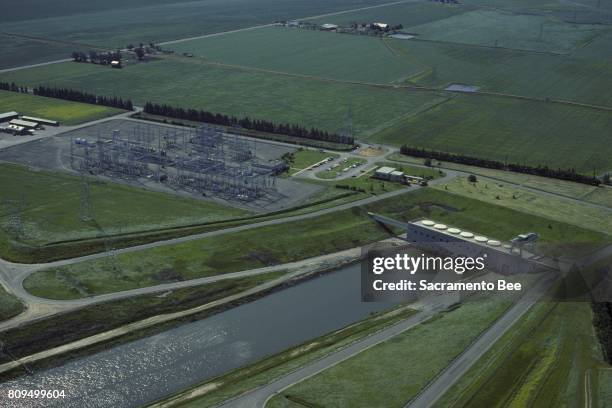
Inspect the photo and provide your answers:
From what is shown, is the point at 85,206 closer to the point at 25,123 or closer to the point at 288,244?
the point at 288,244

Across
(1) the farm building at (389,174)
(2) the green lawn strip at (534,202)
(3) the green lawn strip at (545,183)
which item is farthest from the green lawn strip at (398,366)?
(1) the farm building at (389,174)

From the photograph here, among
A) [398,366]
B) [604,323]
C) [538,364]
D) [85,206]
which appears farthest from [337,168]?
[538,364]

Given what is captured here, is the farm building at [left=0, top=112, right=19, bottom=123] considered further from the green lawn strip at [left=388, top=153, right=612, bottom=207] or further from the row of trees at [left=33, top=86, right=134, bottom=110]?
the green lawn strip at [left=388, top=153, right=612, bottom=207]

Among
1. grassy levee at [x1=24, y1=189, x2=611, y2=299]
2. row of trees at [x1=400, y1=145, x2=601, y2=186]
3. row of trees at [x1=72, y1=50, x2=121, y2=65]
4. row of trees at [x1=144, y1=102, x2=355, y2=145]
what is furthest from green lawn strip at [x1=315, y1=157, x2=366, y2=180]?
row of trees at [x1=72, y1=50, x2=121, y2=65]

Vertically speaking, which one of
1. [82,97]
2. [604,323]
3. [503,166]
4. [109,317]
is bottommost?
[109,317]

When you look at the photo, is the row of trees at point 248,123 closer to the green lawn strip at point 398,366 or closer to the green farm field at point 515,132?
the green farm field at point 515,132

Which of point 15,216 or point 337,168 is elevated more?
point 337,168

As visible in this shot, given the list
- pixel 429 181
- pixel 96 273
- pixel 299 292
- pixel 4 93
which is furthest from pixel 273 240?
pixel 4 93

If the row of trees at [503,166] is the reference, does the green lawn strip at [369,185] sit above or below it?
below
